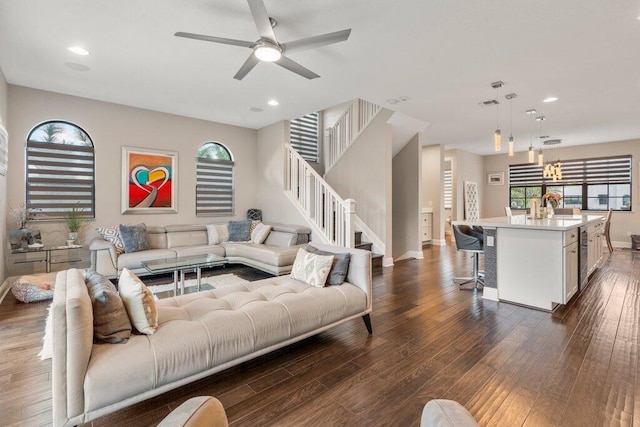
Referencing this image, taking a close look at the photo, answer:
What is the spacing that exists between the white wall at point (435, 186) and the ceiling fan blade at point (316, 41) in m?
6.72

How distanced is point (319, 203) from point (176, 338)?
4.02 metres

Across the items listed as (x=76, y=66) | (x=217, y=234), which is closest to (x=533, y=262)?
(x=217, y=234)

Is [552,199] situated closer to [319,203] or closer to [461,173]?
[319,203]

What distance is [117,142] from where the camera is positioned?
5.22 m

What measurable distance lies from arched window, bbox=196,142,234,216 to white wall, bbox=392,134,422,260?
3654 mm

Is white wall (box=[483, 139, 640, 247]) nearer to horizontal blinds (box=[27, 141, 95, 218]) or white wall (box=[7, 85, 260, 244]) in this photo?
white wall (box=[7, 85, 260, 244])

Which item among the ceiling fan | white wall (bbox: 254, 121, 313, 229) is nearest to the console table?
white wall (bbox: 254, 121, 313, 229)

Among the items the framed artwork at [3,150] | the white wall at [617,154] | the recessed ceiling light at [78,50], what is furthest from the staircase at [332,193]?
the white wall at [617,154]

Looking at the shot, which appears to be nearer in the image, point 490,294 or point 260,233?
point 490,294

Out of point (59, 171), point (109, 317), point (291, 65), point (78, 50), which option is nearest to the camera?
point (109, 317)

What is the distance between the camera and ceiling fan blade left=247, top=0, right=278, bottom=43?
7.28 feet

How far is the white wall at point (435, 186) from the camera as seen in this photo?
27.9 feet

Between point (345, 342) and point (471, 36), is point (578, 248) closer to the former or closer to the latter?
point (471, 36)

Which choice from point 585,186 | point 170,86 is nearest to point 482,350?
point 170,86
